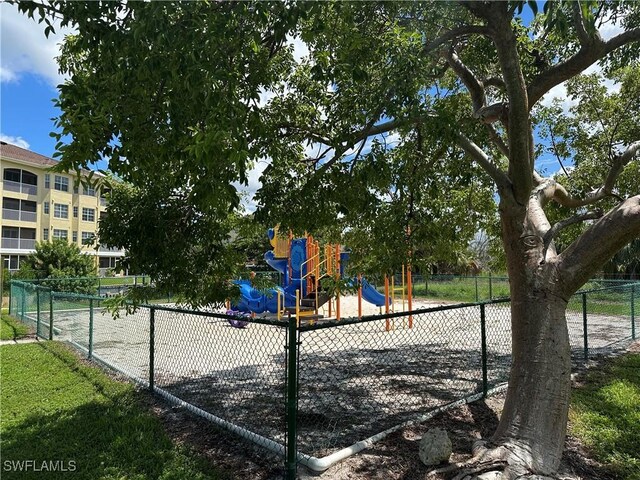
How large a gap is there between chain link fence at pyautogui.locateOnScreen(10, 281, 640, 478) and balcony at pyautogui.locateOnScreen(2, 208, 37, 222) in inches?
1034

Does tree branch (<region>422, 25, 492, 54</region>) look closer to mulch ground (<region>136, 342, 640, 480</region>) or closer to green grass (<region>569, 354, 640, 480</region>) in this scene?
mulch ground (<region>136, 342, 640, 480</region>)

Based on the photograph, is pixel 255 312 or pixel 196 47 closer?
pixel 196 47

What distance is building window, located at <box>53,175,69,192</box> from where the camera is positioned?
130ft

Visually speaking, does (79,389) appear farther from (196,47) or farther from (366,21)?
(366,21)

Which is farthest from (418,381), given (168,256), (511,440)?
(168,256)

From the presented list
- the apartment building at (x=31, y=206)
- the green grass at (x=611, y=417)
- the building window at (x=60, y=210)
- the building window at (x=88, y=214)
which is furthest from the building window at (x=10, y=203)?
the green grass at (x=611, y=417)

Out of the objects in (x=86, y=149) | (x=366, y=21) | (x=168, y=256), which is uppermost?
(x=366, y=21)

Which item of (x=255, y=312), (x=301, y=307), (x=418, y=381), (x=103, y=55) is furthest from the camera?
(x=255, y=312)

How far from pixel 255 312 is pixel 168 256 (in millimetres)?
10738

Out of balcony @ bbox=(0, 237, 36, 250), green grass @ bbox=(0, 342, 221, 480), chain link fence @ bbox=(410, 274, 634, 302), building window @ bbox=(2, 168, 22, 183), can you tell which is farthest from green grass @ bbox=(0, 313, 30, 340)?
building window @ bbox=(2, 168, 22, 183)

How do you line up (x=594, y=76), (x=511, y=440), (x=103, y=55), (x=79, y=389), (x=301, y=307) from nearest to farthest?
Result: 1. (x=103, y=55)
2. (x=511, y=440)
3. (x=79, y=389)
4. (x=594, y=76)
5. (x=301, y=307)

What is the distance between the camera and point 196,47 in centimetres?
267

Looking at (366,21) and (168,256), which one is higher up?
(366,21)

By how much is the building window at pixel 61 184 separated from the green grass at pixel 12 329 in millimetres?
29872
